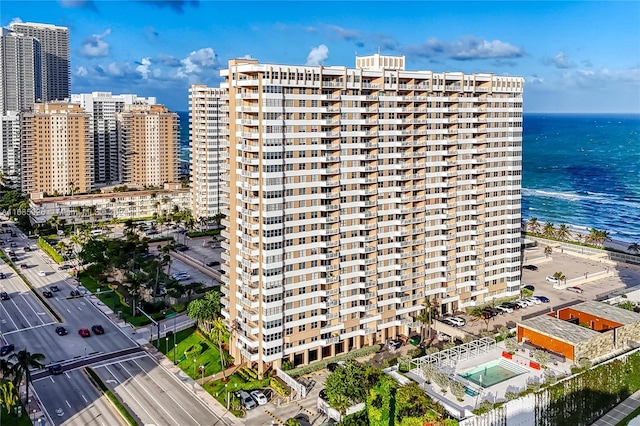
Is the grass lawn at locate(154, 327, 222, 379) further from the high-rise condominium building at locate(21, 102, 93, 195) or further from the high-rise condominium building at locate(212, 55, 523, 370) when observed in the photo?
the high-rise condominium building at locate(21, 102, 93, 195)

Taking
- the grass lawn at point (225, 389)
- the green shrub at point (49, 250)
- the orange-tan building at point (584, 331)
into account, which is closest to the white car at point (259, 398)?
the grass lawn at point (225, 389)

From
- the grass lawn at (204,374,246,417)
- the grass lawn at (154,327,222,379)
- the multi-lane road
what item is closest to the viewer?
the multi-lane road

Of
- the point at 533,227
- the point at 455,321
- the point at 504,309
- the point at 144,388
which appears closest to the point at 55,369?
the point at 144,388

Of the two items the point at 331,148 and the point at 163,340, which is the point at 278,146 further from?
the point at 163,340

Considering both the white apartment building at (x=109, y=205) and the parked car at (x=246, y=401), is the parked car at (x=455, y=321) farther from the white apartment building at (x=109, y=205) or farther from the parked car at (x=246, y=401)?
the white apartment building at (x=109, y=205)

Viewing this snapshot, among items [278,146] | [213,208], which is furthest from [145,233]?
[278,146]

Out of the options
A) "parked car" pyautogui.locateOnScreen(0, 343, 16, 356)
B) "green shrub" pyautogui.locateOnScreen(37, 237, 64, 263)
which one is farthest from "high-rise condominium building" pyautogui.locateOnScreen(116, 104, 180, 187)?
"parked car" pyautogui.locateOnScreen(0, 343, 16, 356)

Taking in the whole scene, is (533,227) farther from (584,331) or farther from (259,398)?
(259,398)

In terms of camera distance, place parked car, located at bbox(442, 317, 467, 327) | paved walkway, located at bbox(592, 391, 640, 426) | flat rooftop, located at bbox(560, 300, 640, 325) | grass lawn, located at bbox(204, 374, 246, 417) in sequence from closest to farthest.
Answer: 1. grass lawn, located at bbox(204, 374, 246, 417)
2. paved walkway, located at bbox(592, 391, 640, 426)
3. flat rooftop, located at bbox(560, 300, 640, 325)
4. parked car, located at bbox(442, 317, 467, 327)
